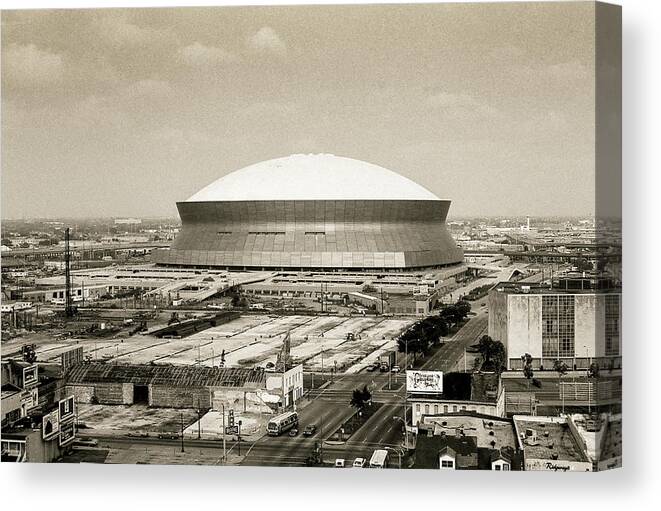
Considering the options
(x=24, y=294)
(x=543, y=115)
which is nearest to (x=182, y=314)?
(x=24, y=294)

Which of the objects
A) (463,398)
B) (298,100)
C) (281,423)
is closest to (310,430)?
(281,423)

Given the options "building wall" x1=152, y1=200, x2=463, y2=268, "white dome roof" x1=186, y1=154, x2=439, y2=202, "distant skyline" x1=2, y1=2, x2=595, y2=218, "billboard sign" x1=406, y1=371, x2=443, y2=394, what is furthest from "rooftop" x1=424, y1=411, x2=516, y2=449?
"white dome roof" x1=186, y1=154, x2=439, y2=202

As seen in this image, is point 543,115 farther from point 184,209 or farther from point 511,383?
point 184,209

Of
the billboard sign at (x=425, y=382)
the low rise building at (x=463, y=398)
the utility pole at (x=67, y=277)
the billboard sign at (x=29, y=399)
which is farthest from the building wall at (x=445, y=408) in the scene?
the billboard sign at (x=29, y=399)

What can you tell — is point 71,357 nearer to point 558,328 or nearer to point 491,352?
point 491,352

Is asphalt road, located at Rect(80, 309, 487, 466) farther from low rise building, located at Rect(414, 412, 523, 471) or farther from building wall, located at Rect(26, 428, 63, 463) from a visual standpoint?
building wall, located at Rect(26, 428, 63, 463)

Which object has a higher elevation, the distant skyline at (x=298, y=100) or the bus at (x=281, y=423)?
the distant skyline at (x=298, y=100)

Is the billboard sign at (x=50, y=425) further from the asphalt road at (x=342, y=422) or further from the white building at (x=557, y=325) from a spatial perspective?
the white building at (x=557, y=325)
